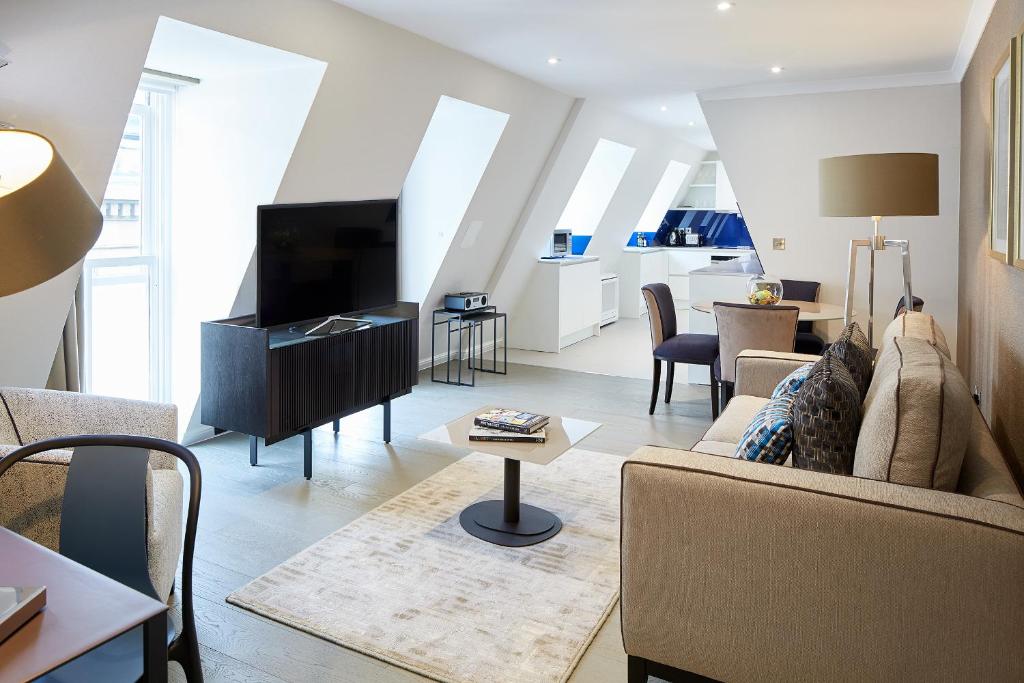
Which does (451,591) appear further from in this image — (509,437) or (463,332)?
(463,332)

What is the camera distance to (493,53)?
17.5ft

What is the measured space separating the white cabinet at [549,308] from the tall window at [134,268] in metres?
3.87

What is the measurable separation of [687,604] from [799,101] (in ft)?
17.5

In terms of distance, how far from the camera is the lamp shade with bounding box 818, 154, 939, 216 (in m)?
3.70

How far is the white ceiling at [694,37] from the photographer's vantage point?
420 centimetres

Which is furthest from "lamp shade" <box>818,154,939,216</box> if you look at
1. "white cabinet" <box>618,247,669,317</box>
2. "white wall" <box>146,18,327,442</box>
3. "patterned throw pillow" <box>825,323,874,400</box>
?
"white cabinet" <box>618,247,669,317</box>

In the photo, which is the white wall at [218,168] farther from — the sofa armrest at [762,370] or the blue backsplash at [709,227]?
the blue backsplash at [709,227]

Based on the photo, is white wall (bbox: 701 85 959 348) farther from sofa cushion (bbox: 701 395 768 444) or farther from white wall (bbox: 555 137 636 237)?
sofa cushion (bbox: 701 395 768 444)

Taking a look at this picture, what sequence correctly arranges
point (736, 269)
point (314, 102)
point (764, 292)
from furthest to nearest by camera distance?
point (736, 269)
point (764, 292)
point (314, 102)

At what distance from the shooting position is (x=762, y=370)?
3.80 m

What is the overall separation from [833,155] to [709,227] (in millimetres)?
5340

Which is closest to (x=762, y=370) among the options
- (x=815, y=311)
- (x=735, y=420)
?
(x=735, y=420)

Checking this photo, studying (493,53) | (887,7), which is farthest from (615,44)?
(887,7)

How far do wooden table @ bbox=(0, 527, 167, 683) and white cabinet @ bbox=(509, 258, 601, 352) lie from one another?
21.2 feet
